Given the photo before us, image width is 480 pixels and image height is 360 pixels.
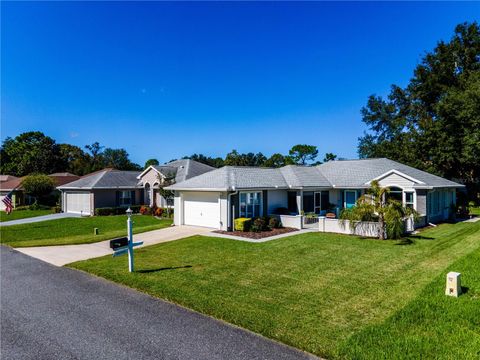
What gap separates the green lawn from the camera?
6.78 m

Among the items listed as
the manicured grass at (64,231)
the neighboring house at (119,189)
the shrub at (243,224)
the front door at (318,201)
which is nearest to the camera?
the manicured grass at (64,231)

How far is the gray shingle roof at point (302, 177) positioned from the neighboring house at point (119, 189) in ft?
31.4

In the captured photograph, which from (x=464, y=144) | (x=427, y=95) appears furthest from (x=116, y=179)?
(x=427, y=95)

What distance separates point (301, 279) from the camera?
1010cm

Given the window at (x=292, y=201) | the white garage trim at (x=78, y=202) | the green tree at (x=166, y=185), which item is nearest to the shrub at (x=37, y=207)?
the white garage trim at (x=78, y=202)

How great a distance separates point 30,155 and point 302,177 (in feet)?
199

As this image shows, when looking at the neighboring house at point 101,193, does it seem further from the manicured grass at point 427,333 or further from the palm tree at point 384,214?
the manicured grass at point 427,333

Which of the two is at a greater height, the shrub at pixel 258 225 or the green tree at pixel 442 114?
the green tree at pixel 442 114

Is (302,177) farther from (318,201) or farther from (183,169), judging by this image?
(183,169)

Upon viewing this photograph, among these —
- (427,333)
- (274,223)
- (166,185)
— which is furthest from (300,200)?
(427,333)

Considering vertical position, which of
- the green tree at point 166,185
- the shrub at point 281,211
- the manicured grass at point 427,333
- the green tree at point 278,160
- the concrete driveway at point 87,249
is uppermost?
the green tree at point 278,160

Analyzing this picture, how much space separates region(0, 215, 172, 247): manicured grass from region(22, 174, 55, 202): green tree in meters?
14.8

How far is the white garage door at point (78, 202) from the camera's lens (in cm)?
3256

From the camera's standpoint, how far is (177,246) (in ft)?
51.9
